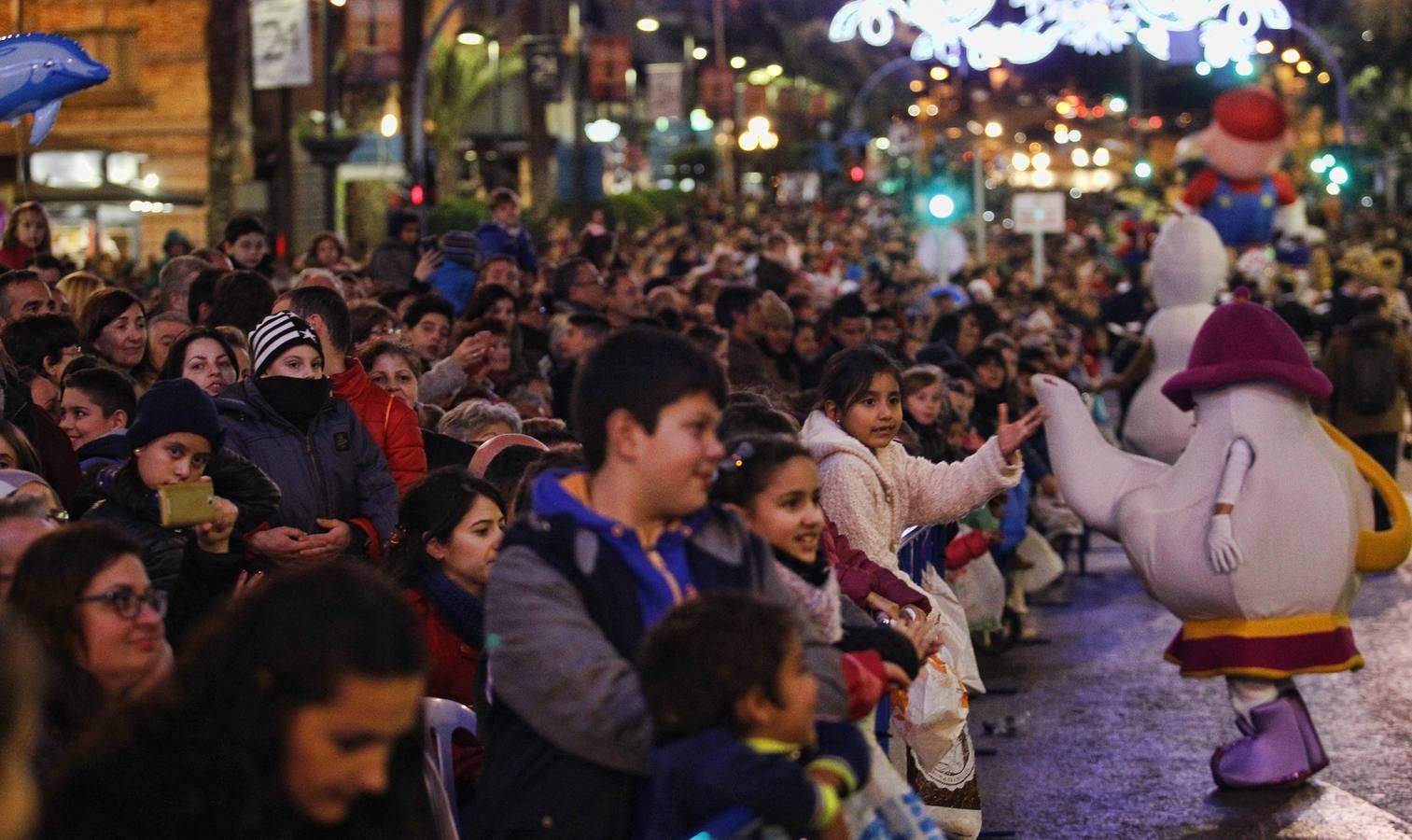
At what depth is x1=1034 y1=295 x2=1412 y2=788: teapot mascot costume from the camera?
28.5ft

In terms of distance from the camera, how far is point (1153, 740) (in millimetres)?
9883

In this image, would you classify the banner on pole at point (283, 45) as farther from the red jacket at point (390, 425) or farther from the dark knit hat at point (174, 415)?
the dark knit hat at point (174, 415)

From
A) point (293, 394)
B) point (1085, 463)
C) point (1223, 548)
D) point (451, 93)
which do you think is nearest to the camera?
point (293, 394)

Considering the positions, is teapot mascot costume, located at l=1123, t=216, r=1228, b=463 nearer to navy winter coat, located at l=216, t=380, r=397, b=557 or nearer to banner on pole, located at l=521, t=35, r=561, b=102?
navy winter coat, located at l=216, t=380, r=397, b=557

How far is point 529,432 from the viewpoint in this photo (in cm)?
751

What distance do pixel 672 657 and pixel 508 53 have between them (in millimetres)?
45197

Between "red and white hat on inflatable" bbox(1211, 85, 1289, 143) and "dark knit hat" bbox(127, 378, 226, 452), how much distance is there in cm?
2462

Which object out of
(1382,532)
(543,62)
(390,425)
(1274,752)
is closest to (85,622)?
(390,425)

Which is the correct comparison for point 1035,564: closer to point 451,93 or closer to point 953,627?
point 953,627

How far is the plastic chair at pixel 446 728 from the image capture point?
4.87 metres

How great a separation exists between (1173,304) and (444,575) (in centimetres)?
1171

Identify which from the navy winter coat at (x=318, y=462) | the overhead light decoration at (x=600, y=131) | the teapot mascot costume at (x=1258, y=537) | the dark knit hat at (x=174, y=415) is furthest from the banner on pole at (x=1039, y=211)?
the overhead light decoration at (x=600, y=131)

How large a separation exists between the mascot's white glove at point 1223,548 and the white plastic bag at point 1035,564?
4524mm

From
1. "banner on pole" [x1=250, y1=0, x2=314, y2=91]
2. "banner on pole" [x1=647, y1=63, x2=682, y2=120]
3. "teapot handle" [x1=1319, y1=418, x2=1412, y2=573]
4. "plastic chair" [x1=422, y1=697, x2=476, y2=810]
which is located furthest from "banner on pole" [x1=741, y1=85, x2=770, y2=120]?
"plastic chair" [x1=422, y1=697, x2=476, y2=810]
